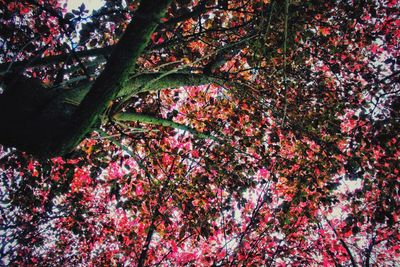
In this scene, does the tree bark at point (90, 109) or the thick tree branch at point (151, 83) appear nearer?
the tree bark at point (90, 109)

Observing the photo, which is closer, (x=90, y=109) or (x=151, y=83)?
(x=90, y=109)

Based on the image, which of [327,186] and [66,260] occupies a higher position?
[327,186]

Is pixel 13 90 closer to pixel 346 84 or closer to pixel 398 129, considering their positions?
pixel 398 129

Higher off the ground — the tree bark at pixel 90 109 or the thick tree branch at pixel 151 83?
the thick tree branch at pixel 151 83

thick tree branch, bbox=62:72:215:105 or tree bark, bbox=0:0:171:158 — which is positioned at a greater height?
thick tree branch, bbox=62:72:215:105

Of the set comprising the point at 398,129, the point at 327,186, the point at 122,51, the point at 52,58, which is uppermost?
the point at 398,129

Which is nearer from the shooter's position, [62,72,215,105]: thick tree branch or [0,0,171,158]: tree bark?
[0,0,171,158]: tree bark

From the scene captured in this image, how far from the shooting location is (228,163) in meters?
5.15

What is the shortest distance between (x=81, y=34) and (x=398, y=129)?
5.31 meters

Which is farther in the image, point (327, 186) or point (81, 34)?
point (327, 186)

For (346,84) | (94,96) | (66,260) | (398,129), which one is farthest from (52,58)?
(66,260)

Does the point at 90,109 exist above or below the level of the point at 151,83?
below

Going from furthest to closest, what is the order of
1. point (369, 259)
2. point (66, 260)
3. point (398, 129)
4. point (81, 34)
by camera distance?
point (66, 260) → point (369, 259) → point (398, 129) → point (81, 34)

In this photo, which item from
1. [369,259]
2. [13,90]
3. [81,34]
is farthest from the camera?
[369,259]
